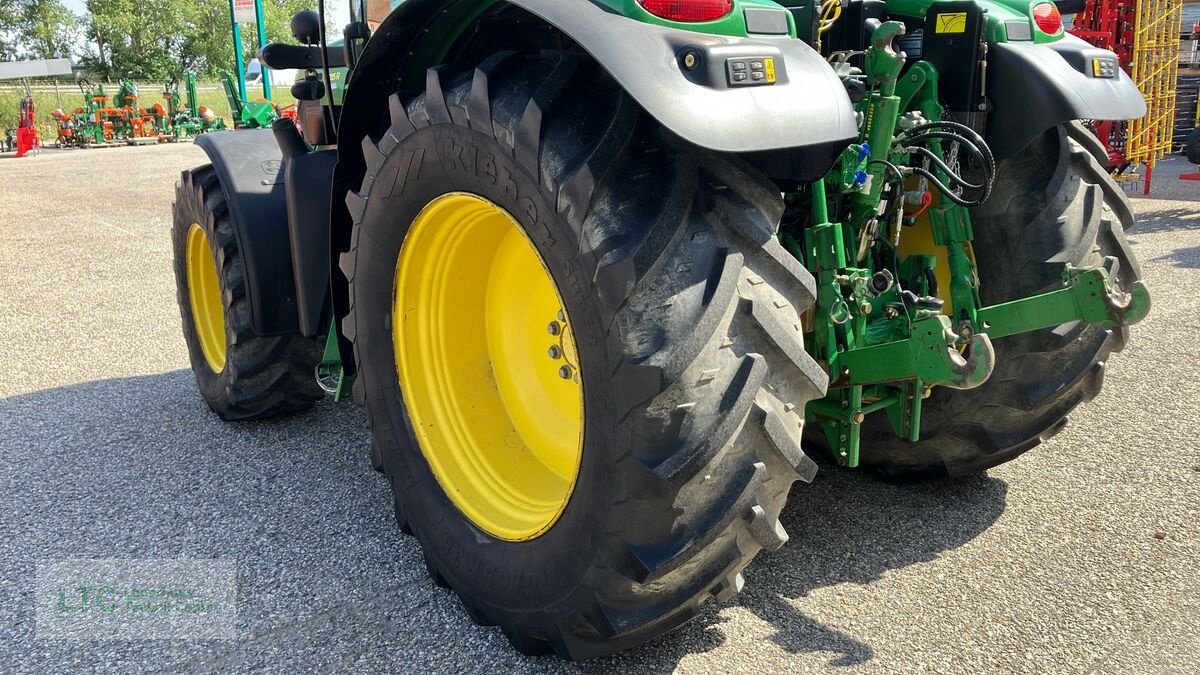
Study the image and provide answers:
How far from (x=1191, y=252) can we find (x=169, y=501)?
23.6ft

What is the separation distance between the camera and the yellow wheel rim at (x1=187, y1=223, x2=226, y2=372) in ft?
14.6

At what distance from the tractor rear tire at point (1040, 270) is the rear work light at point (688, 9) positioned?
4.43 ft

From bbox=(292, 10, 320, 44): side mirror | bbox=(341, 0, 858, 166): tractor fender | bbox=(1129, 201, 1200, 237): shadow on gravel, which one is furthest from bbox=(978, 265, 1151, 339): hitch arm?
bbox=(1129, 201, 1200, 237): shadow on gravel

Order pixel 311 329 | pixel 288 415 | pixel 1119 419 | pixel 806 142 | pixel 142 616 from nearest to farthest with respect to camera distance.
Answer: pixel 806 142 → pixel 142 616 → pixel 311 329 → pixel 1119 419 → pixel 288 415

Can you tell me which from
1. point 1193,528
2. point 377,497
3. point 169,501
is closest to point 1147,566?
point 1193,528

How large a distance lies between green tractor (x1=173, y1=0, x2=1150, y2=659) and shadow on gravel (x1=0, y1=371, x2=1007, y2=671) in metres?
0.16

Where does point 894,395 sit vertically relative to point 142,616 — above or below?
above

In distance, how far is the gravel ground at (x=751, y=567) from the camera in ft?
7.93

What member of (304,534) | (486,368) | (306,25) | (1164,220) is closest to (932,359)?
(486,368)

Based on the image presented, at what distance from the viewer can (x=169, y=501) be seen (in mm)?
3416

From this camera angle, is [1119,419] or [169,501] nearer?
[169,501]

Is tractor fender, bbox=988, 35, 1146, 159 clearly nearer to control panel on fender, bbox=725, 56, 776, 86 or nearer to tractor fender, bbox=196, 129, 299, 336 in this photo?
control panel on fender, bbox=725, 56, 776, 86

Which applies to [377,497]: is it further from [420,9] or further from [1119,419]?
[1119,419]
